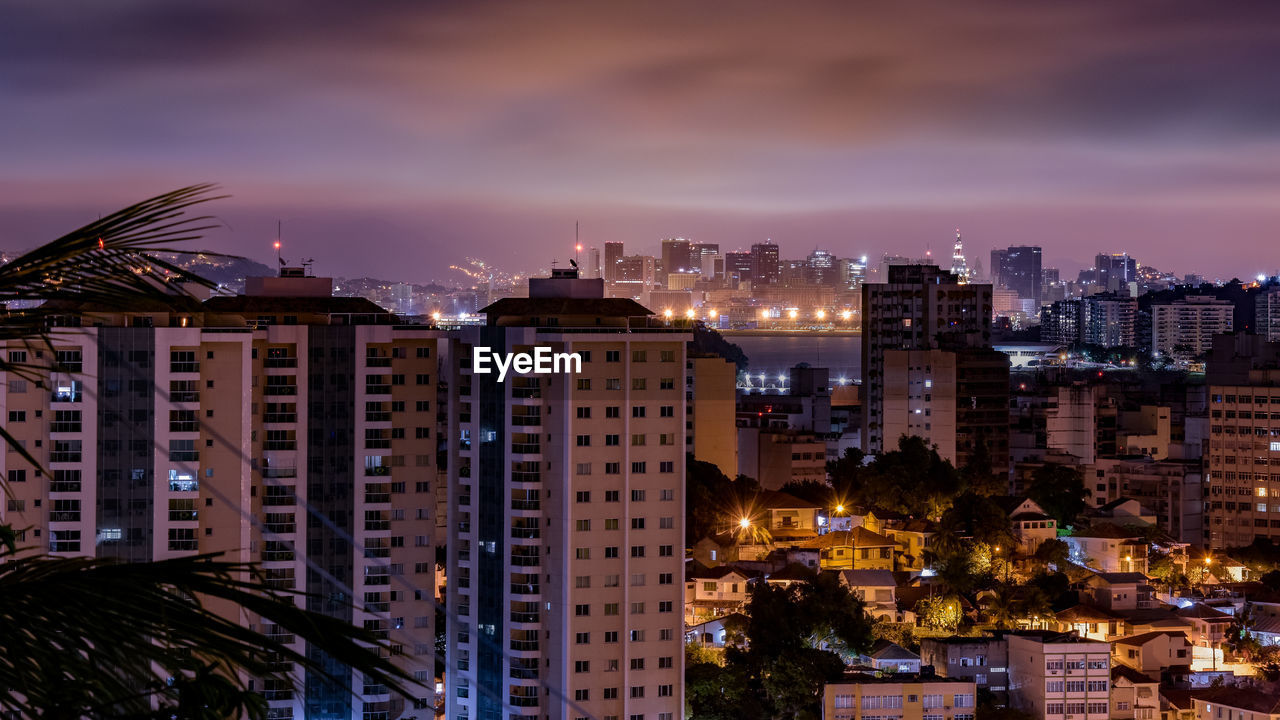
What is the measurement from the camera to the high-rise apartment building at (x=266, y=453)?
1112 centimetres

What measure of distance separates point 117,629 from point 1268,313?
60.2 meters

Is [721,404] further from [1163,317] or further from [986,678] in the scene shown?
[1163,317]

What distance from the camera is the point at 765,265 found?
73500mm

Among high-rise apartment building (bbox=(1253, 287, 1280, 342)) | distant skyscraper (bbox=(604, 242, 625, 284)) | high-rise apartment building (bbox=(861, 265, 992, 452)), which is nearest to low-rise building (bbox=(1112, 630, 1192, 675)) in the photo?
high-rise apartment building (bbox=(861, 265, 992, 452))

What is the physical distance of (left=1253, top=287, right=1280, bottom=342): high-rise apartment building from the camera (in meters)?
56.2

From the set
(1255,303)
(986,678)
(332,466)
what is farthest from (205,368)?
(1255,303)

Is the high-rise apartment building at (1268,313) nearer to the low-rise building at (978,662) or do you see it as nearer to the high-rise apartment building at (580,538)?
the low-rise building at (978,662)

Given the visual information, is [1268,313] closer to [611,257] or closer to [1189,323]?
[1189,323]

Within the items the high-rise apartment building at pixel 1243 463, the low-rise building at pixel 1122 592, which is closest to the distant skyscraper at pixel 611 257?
the high-rise apartment building at pixel 1243 463

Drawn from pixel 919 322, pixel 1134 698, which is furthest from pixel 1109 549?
pixel 919 322

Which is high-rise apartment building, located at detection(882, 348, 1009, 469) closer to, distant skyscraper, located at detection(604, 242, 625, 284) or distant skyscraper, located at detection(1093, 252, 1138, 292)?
distant skyscraper, located at detection(604, 242, 625, 284)

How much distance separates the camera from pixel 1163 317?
198ft

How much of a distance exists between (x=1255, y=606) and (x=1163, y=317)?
46178 mm

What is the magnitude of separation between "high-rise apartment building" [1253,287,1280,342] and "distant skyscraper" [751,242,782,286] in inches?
895
